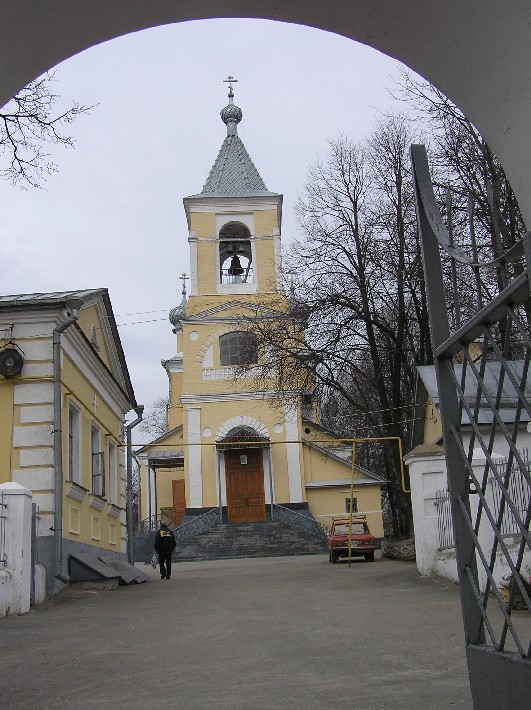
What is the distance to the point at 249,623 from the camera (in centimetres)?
959

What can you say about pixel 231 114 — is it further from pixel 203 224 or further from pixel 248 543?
pixel 248 543

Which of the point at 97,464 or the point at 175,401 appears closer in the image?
the point at 97,464

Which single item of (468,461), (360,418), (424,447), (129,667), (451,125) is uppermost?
(451,125)

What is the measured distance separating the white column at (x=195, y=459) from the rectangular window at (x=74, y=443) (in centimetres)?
1690

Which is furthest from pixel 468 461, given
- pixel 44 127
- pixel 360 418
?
pixel 360 418

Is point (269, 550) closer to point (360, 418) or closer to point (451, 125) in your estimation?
point (360, 418)

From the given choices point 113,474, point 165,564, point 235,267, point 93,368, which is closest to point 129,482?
point 113,474

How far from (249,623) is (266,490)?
82.2 ft

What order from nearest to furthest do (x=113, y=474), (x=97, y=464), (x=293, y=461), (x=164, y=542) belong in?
1. (x=97, y=464)
2. (x=164, y=542)
3. (x=113, y=474)
4. (x=293, y=461)

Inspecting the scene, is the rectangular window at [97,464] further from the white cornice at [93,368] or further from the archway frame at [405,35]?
the archway frame at [405,35]

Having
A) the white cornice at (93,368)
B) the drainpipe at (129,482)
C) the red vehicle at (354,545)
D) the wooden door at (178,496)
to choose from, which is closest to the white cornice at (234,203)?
the wooden door at (178,496)

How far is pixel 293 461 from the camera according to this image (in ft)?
115

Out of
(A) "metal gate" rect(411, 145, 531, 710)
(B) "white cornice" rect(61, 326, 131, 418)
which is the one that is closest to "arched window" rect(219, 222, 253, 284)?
(B) "white cornice" rect(61, 326, 131, 418)

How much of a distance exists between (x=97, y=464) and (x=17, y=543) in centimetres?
745
